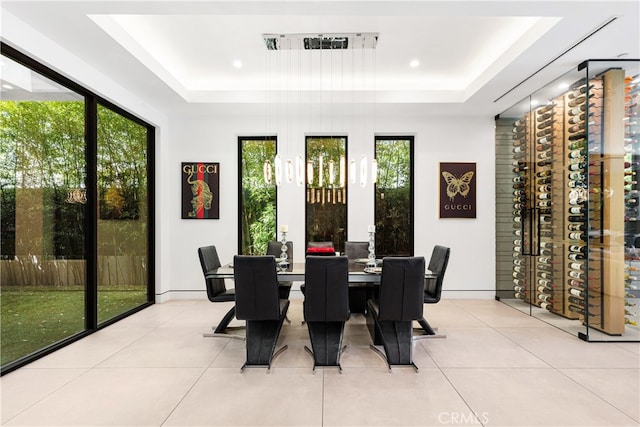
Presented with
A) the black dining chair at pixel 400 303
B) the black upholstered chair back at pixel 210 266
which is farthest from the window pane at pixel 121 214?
the black dining chair at pixel 400 303

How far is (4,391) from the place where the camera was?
246 cm

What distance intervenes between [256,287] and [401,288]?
1197 millimetres

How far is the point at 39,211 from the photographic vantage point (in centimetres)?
309

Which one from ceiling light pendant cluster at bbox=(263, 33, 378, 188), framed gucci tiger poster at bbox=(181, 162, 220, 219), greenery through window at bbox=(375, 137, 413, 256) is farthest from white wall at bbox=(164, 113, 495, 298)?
ceiling light pendant cluster at bbox=(263, 33, 378, 188)

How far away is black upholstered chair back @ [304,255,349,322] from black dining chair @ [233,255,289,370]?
0.93 ft

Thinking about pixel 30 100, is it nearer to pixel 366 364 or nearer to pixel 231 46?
pixel 231 46

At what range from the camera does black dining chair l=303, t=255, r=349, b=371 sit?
107 inches

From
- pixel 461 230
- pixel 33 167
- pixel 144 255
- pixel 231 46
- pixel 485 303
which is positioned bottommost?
pixel 485 303

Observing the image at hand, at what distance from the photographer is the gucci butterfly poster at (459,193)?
17.5 ft

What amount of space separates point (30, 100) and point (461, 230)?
5.50 m

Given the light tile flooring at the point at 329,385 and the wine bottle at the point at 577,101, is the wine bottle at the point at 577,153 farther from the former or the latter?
the light tile flooring at the point at 329,385

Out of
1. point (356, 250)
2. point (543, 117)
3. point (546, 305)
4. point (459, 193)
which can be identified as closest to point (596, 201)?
point (543, 117)

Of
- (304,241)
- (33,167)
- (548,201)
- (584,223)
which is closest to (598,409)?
(584,223)

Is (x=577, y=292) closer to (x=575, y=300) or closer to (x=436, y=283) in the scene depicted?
(x=575, y=300)
